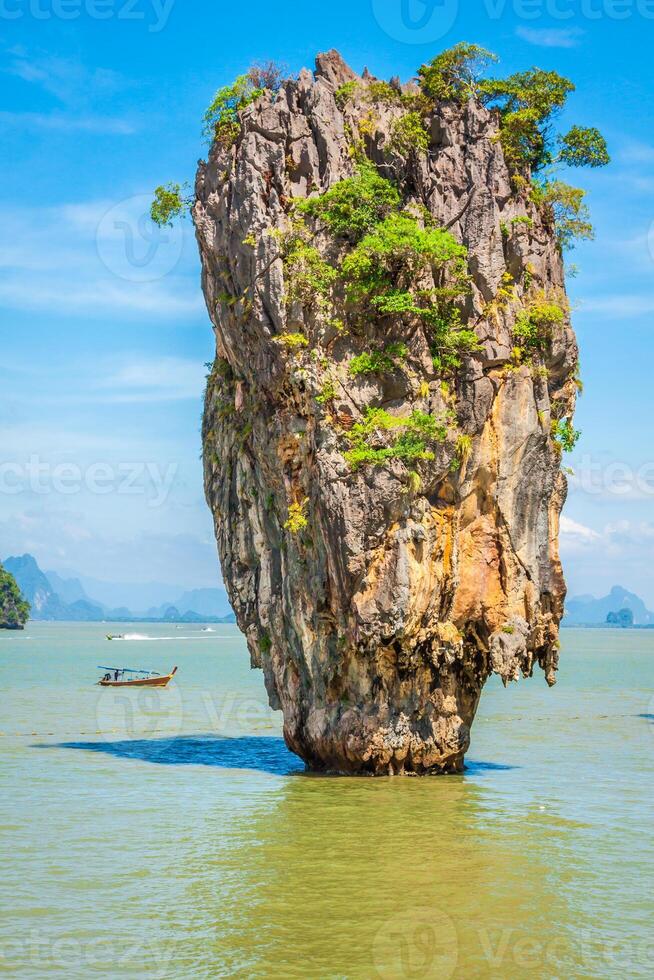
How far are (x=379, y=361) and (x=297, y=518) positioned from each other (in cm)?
356

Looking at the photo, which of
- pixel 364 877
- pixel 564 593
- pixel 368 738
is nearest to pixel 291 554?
pixel 368 738

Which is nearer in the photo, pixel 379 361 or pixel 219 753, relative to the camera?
pixel 379 361

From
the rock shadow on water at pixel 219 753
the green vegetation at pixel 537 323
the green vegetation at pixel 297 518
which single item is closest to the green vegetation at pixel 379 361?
the green vegetation at pixel 537 323

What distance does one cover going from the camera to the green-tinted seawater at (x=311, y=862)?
1226 cm

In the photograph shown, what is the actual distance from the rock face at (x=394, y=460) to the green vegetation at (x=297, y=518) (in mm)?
43

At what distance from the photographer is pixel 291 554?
22.2 metres

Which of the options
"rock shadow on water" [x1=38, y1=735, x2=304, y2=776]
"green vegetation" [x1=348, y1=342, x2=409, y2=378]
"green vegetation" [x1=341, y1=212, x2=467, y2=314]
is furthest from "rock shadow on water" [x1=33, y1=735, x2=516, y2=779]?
"green vegetation" [x1=341, y1=212, x2=467, y2=314]

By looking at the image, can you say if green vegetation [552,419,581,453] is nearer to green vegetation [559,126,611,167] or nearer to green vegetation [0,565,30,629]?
green vegetation [559,126,611,167]

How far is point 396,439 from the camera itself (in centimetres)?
2103

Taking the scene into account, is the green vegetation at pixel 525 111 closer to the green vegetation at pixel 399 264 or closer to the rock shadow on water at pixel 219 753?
the green vegetation at pixel 399 264

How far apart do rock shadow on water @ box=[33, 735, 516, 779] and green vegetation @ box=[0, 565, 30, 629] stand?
96.3m

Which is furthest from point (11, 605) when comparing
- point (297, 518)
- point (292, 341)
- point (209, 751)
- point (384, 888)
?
point (384, 888)

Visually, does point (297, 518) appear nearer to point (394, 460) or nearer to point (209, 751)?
point (394, 460)

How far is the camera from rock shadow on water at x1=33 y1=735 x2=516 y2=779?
2456 centimetres
